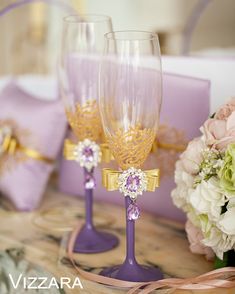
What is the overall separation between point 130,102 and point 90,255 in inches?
10.7

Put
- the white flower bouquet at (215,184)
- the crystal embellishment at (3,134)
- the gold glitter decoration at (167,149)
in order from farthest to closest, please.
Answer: the crystal embellishment at (3,134) < the gold glitter decoration at (167,149) < the white flower bouquet at (215,184)

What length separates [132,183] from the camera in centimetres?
73

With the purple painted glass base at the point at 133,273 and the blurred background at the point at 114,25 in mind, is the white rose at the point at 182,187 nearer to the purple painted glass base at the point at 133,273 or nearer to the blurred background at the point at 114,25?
the purple painted glass base at the point at 133,273

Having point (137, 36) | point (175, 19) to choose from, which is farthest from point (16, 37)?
point (137, 36)

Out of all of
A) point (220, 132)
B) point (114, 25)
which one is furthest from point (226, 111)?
point (114, 25)

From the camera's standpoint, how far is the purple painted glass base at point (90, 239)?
86 cm

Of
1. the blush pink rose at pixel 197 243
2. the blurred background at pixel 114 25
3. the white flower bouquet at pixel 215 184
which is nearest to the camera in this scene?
the white flower bouquet at pixel 215 184

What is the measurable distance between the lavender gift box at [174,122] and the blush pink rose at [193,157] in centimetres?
13

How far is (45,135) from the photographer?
3.49ft

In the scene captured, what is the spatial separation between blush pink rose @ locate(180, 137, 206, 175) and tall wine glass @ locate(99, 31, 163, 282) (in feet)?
0.24

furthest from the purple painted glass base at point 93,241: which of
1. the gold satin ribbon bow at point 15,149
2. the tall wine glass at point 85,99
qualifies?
the gold satin ribbon bow at point 15,149

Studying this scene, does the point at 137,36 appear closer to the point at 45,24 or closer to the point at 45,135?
the point at 45,135

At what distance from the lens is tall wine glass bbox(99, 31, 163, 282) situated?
708mm

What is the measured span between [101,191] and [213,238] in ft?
1.22
